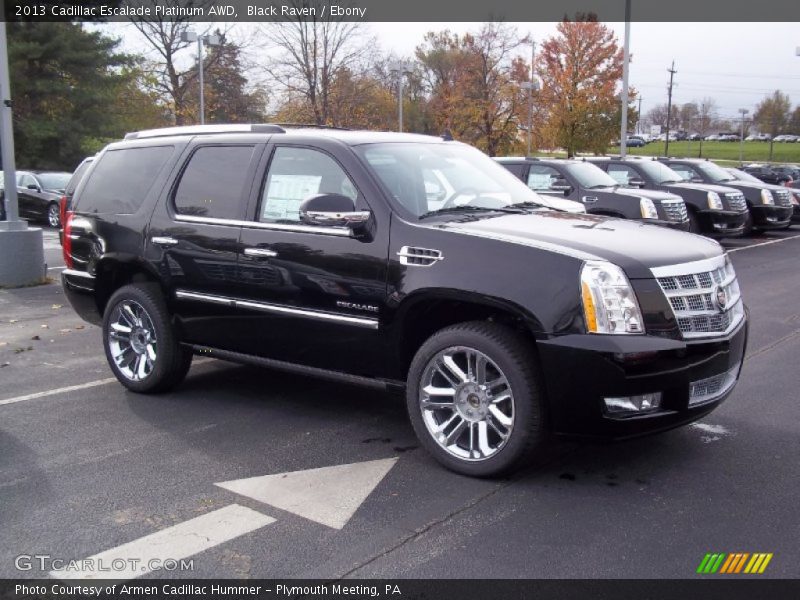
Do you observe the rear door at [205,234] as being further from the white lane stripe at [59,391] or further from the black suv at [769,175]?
the black suv at [769,175]

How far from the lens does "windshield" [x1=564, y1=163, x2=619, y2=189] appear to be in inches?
559

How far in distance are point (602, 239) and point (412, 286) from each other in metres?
1.07

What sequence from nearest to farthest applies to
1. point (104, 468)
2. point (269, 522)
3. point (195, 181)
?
point (269, 522)
point (104, 468)
point (195, 181)

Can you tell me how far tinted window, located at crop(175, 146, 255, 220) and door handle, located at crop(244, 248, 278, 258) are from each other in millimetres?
277

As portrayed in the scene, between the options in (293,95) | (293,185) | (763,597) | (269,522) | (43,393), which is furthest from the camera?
(293,95)

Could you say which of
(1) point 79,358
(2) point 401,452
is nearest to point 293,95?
(1) point 79,358

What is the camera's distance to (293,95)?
37.7 meters

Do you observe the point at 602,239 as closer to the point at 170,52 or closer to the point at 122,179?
the point at 122,179

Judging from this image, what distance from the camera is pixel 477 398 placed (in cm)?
433

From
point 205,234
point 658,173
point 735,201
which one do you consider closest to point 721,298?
point 205,234

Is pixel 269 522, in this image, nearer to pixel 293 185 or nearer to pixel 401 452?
pixel 401 452

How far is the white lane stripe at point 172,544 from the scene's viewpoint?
11.1ft

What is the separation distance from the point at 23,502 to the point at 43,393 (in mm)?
2170

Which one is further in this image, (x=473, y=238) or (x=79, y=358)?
(x=79, y=358)
